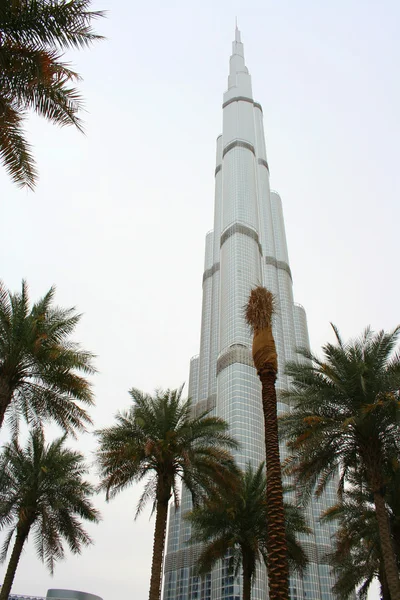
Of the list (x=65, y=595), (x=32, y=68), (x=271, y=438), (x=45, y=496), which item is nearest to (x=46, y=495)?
(x=45, y=496)

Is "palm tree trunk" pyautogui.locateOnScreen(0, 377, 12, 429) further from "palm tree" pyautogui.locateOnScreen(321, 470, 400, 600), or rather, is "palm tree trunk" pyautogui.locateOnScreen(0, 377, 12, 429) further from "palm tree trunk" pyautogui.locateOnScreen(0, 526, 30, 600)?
"palm tree" pyautogui.locateOnScreen(321, 470, 400, 600)

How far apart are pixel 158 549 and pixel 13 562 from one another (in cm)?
723

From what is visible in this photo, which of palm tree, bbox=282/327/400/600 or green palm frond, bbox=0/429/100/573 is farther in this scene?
green palm frond, bbox=0/429/100/573

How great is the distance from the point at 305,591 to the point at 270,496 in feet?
425

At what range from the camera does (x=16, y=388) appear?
763 inches

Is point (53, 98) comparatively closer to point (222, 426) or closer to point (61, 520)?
point (222, 426)

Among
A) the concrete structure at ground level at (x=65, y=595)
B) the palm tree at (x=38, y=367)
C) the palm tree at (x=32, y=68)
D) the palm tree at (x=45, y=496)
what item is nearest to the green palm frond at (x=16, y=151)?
the palm tree at (x=32, y=68)

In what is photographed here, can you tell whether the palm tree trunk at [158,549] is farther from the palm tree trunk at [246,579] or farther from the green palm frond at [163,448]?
the palm tree trunk at [246,579]

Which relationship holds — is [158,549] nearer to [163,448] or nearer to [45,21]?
[163,448]

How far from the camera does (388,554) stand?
743 inches

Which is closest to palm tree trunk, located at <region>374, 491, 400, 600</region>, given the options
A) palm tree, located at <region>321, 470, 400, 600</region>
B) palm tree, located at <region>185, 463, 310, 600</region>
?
palm tree, located at <region>321, 470, 400, 600</region>

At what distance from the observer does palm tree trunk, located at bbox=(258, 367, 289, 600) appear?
14.2m

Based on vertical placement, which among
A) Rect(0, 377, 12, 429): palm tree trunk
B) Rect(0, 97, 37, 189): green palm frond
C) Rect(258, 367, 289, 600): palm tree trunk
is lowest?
Rect(258, 367, 289, 600): palm tree trunk

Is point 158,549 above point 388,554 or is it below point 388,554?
above
